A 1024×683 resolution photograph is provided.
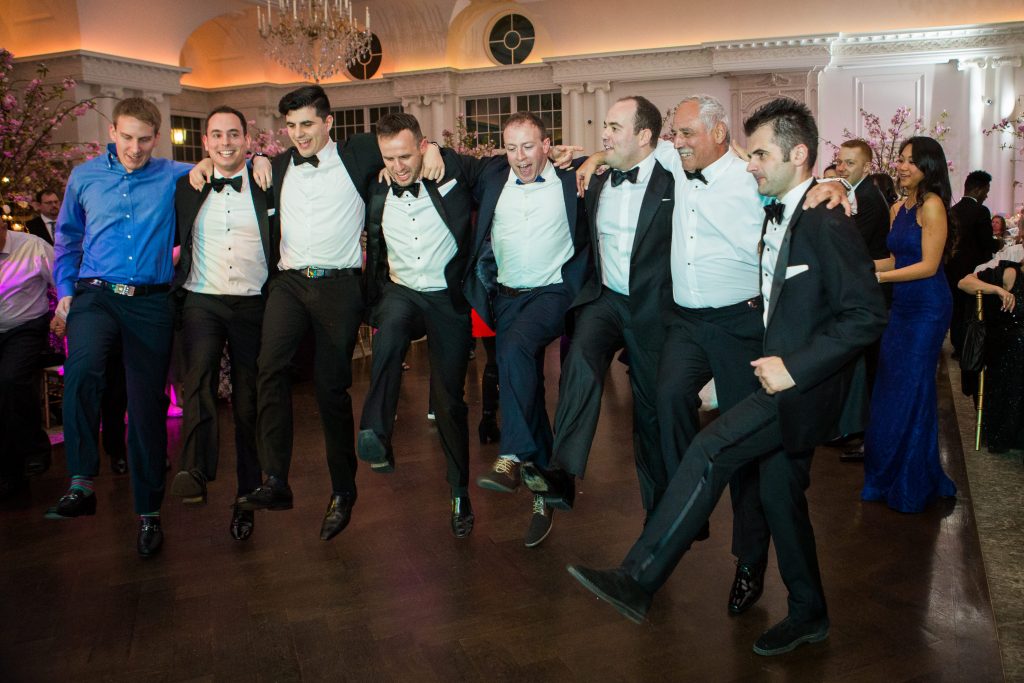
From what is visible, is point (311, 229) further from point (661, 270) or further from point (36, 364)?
point (36, 364)

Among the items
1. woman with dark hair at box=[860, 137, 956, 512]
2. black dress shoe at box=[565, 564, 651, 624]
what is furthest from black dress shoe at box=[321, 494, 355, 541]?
woman with dark hair at box=[860, 137, 956, 512]

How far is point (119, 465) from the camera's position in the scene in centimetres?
555

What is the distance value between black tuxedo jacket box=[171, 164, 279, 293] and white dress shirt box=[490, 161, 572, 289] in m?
1.06

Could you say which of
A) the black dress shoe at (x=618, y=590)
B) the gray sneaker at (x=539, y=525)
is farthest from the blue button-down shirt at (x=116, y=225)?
the black dress shoe at (x=618, y=590)

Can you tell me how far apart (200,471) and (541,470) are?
150 centimetres

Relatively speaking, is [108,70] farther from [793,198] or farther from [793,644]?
[793,644]

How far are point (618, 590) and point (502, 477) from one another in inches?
42.9

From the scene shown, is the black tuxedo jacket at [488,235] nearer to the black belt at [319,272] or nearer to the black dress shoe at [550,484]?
the black belt at [319,272]

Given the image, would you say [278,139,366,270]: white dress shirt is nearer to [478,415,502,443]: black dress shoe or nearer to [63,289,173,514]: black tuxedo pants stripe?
[63,289,173,514]: black tuxedo pants stripe

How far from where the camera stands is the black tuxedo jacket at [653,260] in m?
3.78

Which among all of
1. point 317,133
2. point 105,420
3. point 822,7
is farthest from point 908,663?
point 822,7

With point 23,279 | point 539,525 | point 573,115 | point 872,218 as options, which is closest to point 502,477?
point 539,525

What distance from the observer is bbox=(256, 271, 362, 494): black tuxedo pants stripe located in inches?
162

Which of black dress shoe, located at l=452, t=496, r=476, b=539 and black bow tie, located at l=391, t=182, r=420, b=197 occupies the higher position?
black bow tie, located at l=391, t=182, r=420, b=197
